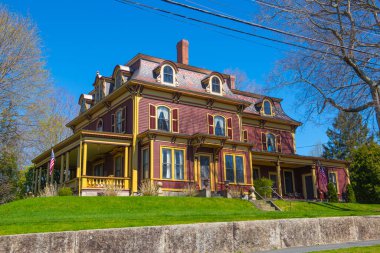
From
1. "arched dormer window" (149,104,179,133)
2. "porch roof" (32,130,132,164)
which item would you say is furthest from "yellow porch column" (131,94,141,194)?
"arched dormer window" (149,104,179,133)

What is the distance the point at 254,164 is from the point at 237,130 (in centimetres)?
338

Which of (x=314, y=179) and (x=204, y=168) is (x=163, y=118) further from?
(x=314, y=179)

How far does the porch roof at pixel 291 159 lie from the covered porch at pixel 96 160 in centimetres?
871

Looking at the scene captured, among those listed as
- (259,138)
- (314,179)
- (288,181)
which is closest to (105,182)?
(259,138)

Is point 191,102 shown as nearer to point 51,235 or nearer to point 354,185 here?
point 354,185

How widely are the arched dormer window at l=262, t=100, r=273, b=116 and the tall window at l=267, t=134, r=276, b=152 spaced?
1731mm

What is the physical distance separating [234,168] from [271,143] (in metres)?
6.98

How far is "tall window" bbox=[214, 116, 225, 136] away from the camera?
2680cm

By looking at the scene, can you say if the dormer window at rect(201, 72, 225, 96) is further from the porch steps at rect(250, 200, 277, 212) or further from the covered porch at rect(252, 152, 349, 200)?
the porch steps at rect(250, 200, 277, 212)

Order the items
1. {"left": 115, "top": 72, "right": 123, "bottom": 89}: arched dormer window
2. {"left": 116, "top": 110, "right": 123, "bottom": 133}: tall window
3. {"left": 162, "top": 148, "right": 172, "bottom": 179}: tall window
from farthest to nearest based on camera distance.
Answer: {"left": 115, "top": 72, "right": 123, "bottom": 89}: arched dormer window
{"left": 116, "top": 110, "right": 123, "bottom": 133}: tall window
{"left": 162, "top": 148, "right": 172, "bottom": 179}: tall window

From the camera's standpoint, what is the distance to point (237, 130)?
2758 cm

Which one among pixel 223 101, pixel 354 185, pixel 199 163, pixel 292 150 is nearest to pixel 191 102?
pixel 223 101

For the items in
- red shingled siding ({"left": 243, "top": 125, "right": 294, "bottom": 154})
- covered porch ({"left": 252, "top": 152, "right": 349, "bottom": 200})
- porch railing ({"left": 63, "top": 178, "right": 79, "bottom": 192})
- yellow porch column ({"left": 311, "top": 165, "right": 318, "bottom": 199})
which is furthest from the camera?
red shingled siding ({"left": 243, "top": 125, "right": 294, "bottom": 154})

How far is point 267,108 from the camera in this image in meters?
32.1
